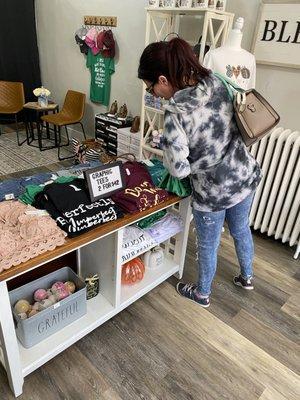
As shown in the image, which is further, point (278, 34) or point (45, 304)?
point (278, 34)

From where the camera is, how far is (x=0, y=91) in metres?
4.22

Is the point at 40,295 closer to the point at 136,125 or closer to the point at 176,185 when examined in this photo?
the point at 176,185

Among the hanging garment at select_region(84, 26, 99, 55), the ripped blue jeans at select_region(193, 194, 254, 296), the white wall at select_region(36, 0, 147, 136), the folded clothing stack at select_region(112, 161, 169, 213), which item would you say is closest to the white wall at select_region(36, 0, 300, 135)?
the white wall at select_region(36, 0, 147, 136)

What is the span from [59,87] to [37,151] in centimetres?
120

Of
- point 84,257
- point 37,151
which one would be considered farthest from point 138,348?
point 37,151

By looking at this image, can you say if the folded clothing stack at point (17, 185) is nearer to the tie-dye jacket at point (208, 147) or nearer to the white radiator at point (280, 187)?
the tie-dye jacket at point (208, 147)

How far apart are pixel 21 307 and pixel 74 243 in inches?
17.5

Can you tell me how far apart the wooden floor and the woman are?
0.47 meters

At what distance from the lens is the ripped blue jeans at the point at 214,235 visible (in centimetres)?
148

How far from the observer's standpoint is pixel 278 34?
2107 millimetres

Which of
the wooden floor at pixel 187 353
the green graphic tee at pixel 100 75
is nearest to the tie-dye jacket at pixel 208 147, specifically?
the wooden floor at pixel 187 353

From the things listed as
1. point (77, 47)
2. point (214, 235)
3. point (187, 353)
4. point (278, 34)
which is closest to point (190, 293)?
point (187, 353)

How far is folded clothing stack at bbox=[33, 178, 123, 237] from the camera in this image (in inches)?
45.4

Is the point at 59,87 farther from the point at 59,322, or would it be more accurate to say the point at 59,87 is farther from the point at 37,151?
the point at 59,322
